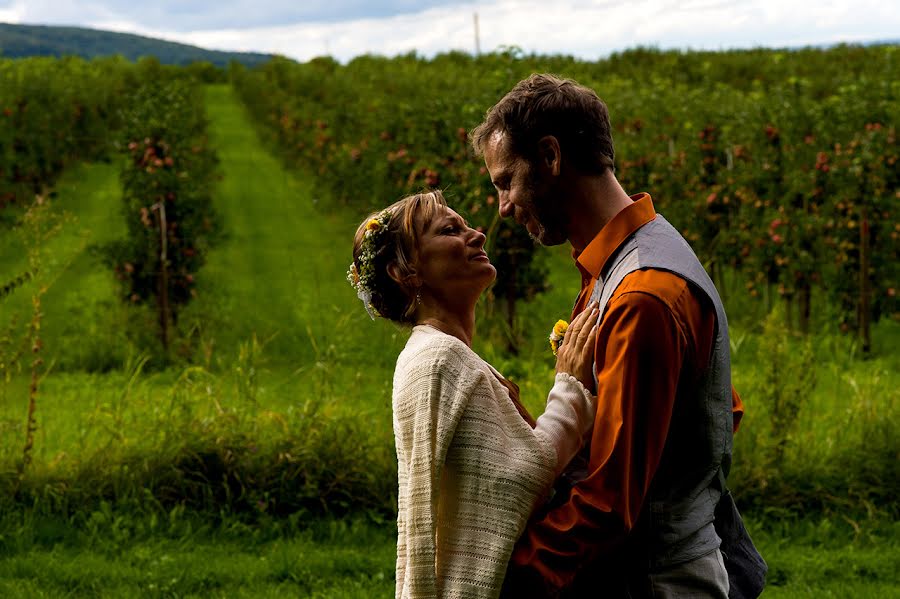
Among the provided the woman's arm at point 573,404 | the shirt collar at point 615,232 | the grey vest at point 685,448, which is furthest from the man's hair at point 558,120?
the woman's arm at point 573,404

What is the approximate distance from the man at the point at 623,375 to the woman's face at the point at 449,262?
0.63 ft

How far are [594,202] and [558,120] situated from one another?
21 cm

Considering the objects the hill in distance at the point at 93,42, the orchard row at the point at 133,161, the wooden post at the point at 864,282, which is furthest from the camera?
the hill in distance at the point at 93,42

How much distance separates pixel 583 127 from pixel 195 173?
1378 cm

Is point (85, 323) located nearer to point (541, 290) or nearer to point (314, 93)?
point (541, 290)

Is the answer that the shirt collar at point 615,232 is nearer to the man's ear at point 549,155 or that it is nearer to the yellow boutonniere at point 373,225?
the man's ear at point 549,155

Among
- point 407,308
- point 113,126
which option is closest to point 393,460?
point 407,308

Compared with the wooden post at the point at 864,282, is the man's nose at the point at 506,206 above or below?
above

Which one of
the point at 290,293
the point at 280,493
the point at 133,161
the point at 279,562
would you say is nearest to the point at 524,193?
the point at 279,562

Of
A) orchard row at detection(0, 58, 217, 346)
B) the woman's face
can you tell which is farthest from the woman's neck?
orchard row at detection(0, 58, 217, 346)

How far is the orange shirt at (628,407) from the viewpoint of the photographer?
1997 mm

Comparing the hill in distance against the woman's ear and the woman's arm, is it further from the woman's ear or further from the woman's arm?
the woman's arm

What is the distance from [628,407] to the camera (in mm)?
2000

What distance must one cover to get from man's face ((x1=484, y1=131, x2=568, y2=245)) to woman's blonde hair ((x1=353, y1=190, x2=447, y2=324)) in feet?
0.86
